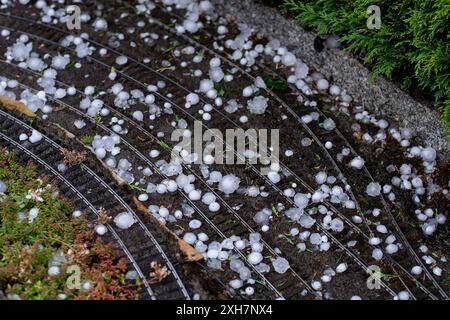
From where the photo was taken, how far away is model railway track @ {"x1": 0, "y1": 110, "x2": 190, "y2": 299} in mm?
6492

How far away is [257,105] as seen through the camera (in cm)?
813

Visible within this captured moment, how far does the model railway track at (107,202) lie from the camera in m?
6.49

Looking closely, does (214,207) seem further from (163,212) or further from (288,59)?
(288,59)

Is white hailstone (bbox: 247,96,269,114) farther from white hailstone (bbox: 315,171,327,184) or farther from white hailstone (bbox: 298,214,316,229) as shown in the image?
white hailstone (bbox: 298,214,316,229)

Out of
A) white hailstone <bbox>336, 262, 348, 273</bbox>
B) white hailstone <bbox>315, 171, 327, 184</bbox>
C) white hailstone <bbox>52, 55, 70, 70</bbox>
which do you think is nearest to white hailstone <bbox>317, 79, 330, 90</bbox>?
white hailstone <bbox>315, 171, 327, 184</bbox>

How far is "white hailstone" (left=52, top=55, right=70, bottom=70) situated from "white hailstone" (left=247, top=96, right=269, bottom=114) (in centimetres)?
260

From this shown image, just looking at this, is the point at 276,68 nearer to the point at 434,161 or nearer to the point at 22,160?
the point at 434,161

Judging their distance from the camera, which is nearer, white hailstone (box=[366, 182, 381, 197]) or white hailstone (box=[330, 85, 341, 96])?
white hailstone (box=[366, 182, 381, 197])

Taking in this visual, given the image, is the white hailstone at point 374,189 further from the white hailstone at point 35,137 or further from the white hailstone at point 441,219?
the white hailstone at point 35,137

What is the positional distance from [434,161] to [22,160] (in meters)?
5.10

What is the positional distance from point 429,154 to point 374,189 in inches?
37.8

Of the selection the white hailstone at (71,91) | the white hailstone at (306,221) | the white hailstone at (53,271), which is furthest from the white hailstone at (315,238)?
the white hailstone at (71,91)

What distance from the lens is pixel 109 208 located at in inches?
279
